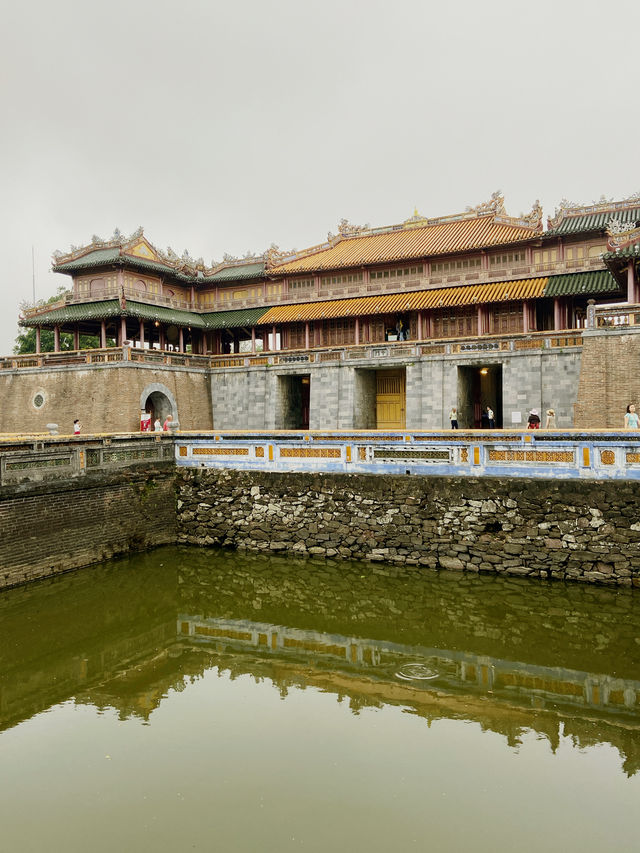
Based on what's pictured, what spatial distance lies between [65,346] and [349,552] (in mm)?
30812

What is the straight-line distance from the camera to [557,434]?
42.1 ft

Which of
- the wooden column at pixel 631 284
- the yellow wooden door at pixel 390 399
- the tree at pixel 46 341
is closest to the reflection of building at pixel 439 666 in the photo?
the wooden column at pixel 631 284

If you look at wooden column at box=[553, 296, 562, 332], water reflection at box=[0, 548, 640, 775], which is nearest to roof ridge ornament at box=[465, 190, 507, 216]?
wooden column at box=[553, 296, 562, 332]

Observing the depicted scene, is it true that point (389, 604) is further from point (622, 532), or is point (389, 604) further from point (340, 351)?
point (340, 351)

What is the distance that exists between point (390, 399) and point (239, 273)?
34.6ft

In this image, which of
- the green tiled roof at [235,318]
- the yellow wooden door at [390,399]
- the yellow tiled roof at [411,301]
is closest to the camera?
the yellow tiled roof at [411,301]

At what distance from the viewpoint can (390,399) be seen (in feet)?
85.4

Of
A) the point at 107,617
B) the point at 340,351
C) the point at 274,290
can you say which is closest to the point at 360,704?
the point at 107,617

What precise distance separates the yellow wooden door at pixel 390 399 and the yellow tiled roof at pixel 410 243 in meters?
5.21

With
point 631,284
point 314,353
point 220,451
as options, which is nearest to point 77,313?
point 314,353

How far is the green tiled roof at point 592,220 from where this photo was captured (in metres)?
23.3

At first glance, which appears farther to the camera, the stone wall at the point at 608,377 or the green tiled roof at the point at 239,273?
the green tiled roof at the point at 239,273

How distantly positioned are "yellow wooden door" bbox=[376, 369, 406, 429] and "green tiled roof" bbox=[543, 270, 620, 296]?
21.7 ft

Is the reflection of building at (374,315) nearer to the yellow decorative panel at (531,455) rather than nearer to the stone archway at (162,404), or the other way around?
the stone archway at (162,404)
